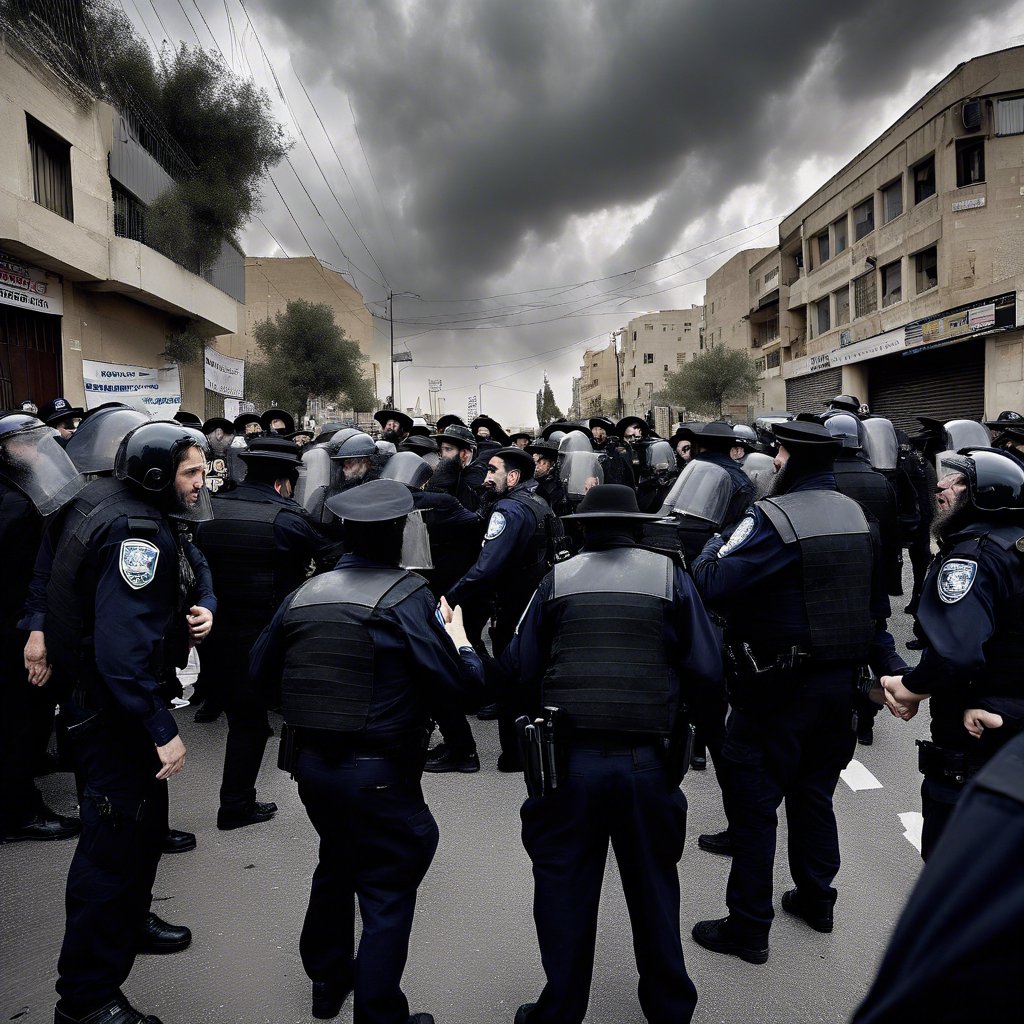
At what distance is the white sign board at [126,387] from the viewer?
13.4 metres

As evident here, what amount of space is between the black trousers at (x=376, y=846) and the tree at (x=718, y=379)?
37.0 m

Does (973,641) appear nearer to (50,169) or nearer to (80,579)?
(80,579)

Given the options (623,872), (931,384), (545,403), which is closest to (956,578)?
(623,872)

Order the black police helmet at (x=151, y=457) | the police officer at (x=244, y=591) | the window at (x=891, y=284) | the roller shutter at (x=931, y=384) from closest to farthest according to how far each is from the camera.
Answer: the black police helmet at (x=151, y=457) → the police officer at (x=244, y=591) → the roller shutter at (x=931, y=384) → the window at (x=891, y=284)

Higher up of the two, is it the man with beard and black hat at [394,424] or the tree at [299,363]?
the tree at [299,363]

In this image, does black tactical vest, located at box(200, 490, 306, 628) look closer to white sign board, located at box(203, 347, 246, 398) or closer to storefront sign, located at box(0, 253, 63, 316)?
storefront sign, located at box(0, 253, 63, 316)

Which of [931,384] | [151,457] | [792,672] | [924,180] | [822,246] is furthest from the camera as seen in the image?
[822,246]

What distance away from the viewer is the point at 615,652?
2.33 m

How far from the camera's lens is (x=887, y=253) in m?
23.7

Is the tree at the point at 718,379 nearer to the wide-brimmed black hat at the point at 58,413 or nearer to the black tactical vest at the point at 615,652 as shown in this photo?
the wide-brimmed black hat at the point at 58,413

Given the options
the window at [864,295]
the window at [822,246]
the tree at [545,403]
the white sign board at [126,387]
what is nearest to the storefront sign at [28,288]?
the white sign board at [126,387]

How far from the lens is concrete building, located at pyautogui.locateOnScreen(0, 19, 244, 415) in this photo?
11234 millimetres

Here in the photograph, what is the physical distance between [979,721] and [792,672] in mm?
622

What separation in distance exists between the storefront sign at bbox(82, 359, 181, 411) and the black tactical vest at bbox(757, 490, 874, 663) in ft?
40.4
